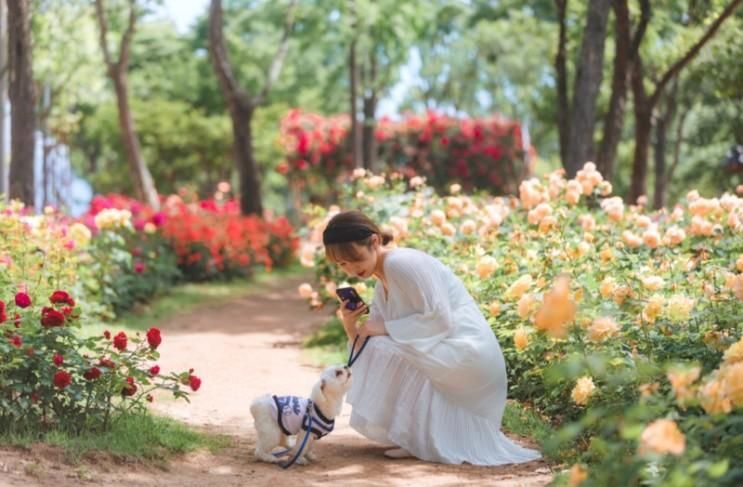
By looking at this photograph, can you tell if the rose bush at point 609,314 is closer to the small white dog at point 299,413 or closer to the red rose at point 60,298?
the small white dog at point 299,413

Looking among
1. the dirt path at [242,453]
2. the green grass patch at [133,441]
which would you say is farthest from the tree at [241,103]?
the green grass patch at [133,441]

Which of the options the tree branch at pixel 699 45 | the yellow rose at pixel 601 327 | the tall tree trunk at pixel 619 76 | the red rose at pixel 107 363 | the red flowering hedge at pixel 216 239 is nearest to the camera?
the yellow rose at pixel 601 327

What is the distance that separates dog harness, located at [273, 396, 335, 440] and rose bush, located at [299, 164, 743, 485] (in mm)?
1144

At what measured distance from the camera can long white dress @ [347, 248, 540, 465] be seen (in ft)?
17.9

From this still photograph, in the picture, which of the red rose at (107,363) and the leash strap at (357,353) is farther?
the leash strap at (357,353)

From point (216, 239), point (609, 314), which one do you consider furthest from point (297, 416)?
point (216, 239)

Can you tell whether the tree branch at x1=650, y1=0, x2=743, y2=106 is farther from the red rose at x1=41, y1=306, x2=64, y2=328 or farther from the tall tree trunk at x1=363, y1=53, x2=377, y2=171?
the red rose at x1=41, y1=306, x2=64, y2=328

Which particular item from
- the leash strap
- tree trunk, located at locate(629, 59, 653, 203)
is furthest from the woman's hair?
tree trunk, located at locate(629, 59, 653, 203)

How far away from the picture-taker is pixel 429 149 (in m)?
25.8

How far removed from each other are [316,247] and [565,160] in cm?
386

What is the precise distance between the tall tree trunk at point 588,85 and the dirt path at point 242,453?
3.94 metres

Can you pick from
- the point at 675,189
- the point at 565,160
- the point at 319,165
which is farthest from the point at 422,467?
the point at 675,189

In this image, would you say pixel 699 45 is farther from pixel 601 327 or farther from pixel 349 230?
pixel 601 327

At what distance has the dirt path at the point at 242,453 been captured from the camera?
5.00 metres
